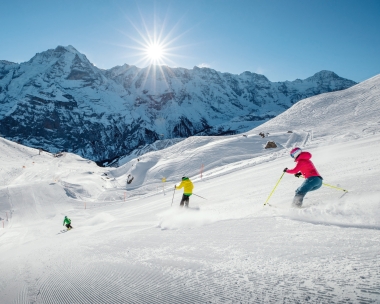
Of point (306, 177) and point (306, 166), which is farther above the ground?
point (306, 166)

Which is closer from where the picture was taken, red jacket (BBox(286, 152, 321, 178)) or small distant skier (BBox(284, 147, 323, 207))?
small distant skier (BBox(284, 147, 323, 207))

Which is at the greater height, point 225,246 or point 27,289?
point 225,246

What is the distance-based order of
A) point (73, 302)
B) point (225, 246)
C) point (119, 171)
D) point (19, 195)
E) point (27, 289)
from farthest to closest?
1. point (119, 171)
2. point (19, 195)
3. point (27, 289)
4. point (225, 246)
5. point (73, 302)

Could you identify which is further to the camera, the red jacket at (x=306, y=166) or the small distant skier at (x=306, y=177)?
the red jacket at (x=306, y=166)

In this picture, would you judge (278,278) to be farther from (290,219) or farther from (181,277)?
(290,219)

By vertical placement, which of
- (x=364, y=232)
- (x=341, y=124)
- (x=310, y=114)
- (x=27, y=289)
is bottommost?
(x=27, y=289)

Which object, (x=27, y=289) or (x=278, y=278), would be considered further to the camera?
(x=27, y=289)

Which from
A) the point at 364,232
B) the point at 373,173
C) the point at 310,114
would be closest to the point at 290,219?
the point at 364,232

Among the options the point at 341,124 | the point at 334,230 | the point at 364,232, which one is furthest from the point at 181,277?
the point at 341,124

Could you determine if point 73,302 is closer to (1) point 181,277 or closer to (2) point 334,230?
(1) point 181,277

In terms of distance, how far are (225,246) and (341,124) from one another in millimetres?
46579

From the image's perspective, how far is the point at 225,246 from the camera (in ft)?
12.8

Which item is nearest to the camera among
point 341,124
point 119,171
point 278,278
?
point 278,278

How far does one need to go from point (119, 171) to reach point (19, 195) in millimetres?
23726
